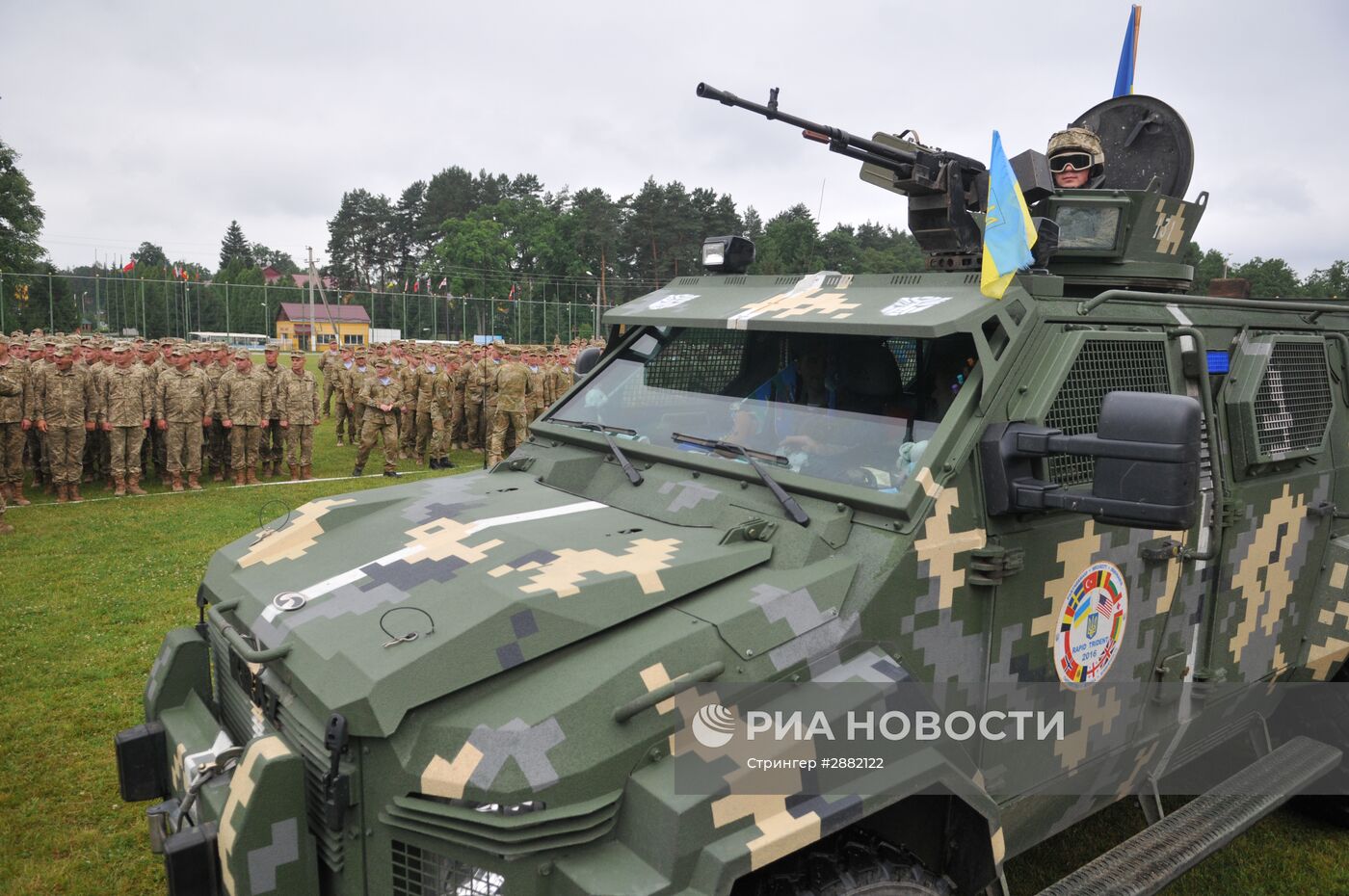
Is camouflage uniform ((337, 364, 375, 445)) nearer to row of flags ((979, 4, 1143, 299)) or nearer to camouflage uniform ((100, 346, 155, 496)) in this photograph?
camouflage uniform ((100, 346, 155, 496))

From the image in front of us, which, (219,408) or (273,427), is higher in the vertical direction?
(219,408)

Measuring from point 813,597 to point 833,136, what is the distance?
2.46 metres

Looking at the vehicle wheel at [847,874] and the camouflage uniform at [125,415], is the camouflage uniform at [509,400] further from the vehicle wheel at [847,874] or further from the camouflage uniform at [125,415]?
the vehicle wheel at [847,874]

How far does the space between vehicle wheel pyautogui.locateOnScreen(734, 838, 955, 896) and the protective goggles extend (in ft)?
12.7

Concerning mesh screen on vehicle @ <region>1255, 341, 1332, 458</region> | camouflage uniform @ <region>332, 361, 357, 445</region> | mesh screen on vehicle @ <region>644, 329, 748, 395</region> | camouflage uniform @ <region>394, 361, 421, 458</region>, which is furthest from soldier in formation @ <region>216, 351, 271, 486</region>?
mesh screen on vehicle @ <region>1255, 341, 1332, 458</region>

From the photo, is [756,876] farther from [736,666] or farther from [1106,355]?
[1106,355]

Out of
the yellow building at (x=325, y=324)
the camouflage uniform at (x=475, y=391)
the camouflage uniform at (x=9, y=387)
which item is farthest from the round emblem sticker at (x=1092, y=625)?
the yellow building at (x=325, y=324)

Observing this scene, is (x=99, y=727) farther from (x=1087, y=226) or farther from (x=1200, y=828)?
(x=1087, y=226)

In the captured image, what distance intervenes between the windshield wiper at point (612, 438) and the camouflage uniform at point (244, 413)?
12306 mm

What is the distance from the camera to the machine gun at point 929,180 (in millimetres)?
4199

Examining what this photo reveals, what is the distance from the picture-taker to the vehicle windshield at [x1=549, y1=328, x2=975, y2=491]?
3.41m

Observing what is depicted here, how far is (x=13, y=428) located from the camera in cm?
1312

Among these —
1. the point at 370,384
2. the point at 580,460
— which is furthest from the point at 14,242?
the point at 580,460

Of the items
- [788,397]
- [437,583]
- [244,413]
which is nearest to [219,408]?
[244,413]
